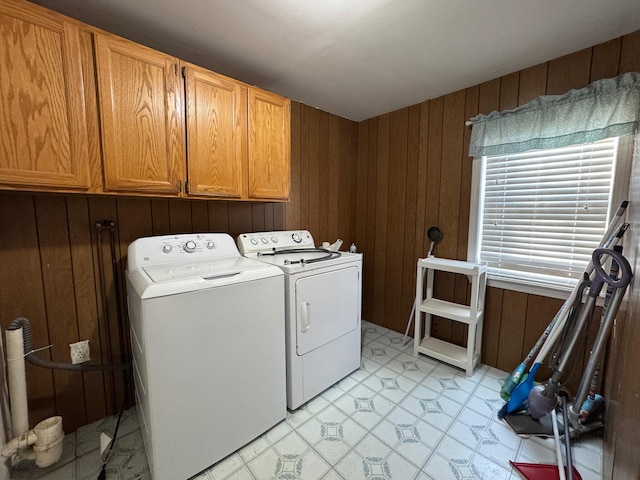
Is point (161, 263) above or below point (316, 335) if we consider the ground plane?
above

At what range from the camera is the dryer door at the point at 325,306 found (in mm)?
1645

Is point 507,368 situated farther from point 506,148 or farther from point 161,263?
point 161,263

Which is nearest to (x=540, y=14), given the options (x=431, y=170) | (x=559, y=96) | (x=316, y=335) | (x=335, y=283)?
(x=559, y=96)

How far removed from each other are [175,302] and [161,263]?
0.51m

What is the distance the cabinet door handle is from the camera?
1.64 m

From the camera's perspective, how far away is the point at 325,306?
1.78 m

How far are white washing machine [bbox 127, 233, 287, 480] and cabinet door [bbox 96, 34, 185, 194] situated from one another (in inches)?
15.6

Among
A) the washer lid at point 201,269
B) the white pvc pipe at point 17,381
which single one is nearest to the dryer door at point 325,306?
the washer lid at point 201,269

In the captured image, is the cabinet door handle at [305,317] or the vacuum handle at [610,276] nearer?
the vacuum handle at [610,276]

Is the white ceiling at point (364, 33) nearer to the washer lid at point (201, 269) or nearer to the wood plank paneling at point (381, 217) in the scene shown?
the wood plank paneling at point (381, 217)

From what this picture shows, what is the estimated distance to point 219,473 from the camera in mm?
1300

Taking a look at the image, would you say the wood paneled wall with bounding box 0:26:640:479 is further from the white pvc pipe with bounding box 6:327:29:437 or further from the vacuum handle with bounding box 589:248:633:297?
the white pvc pipe with bounding box 6:327:29:437

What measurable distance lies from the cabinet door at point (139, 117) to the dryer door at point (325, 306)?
0.98 metres

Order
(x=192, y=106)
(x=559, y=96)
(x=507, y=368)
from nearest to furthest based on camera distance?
(x=192, y=106)
(x=559, y=96)
(x=507, y=368)
